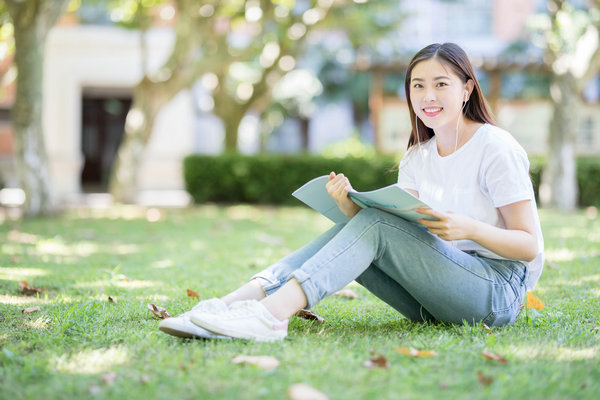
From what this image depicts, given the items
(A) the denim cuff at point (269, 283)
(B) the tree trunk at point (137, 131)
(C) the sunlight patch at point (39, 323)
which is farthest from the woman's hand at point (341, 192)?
(B) the tree trunk at point (137, 131)

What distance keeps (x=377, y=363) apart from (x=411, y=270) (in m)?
0.43

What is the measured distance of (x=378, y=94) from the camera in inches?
543

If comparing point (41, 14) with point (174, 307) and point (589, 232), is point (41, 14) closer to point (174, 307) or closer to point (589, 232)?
point (174, 307)

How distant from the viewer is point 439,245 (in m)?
2.65

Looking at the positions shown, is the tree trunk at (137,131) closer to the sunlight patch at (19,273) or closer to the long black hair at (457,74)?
→ the sunlight patch at (19,273)

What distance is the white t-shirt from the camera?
264 centimetres

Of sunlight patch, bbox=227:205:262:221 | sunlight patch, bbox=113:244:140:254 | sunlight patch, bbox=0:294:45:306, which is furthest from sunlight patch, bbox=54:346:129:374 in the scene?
sunlight patch, bbox=227:205:262:221

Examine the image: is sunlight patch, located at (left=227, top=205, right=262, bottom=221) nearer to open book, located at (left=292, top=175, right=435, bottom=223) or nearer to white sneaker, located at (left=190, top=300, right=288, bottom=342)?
open book, located at (left=292, top=175, right=435, bottom=223)

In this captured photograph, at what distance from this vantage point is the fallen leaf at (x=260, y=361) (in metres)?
2.34

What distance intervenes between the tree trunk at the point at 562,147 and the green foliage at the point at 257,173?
2824 mm

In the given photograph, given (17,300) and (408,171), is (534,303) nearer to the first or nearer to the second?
(408,171)

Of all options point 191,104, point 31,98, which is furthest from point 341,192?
point 191,104

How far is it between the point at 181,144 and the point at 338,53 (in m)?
5.15

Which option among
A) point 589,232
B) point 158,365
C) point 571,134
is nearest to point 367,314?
point 158,365
